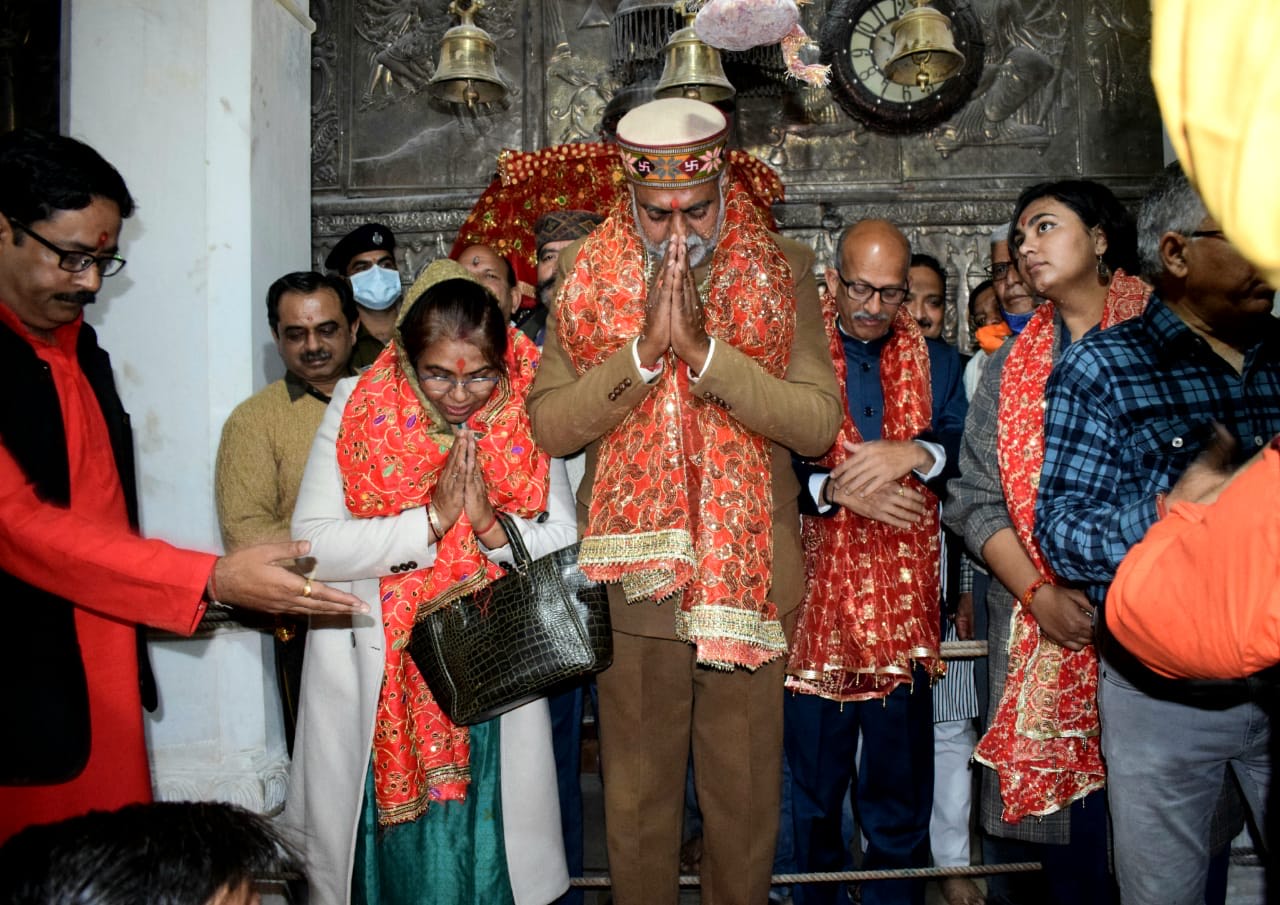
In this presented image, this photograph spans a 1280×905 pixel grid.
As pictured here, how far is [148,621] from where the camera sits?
6.30 ft

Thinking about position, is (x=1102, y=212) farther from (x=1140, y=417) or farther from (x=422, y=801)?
(x=422, y=801)

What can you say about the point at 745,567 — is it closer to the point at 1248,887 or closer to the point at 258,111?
the point at 1248,887

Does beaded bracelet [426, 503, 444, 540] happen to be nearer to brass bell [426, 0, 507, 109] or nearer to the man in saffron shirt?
the man in saffron shirt

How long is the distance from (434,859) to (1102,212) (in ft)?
7.74

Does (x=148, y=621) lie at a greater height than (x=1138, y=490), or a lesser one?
lesser

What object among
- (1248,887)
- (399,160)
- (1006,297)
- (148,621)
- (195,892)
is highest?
(399,160)

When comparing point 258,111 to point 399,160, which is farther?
point 399,160

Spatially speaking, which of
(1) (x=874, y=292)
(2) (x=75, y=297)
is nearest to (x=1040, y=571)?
(1) (x=874, y=292)

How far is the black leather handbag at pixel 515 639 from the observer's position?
7.57 ft

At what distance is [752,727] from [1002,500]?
91 centimetres

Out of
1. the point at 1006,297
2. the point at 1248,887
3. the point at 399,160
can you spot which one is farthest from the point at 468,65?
the point at 1248,887

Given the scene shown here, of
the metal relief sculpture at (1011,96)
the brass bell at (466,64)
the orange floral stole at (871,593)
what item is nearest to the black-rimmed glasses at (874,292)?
the orange floral stole at (871,593)

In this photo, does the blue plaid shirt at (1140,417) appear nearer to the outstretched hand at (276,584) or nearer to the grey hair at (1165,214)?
the grey hair at (1165,214)

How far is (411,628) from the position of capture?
241cm
